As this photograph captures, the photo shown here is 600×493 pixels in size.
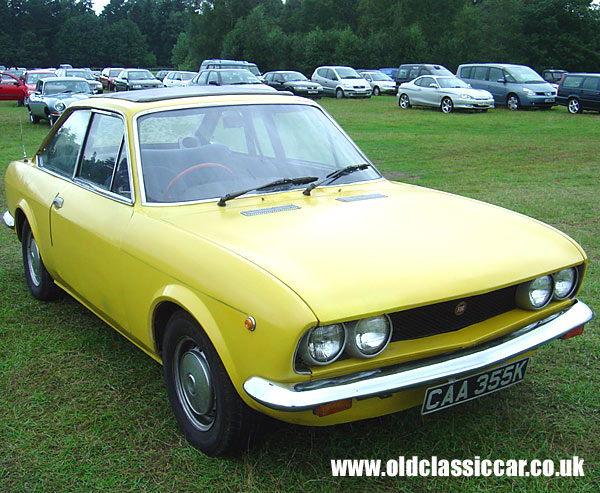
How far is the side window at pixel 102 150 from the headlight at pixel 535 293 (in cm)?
236

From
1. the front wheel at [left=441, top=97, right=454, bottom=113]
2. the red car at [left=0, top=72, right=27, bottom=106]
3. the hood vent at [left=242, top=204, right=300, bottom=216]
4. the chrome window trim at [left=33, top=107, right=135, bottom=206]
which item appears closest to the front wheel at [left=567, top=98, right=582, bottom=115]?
the front wheel at [left=441, top=97, right=454, bottom=113]

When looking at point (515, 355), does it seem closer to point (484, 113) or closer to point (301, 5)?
point (484, 113)

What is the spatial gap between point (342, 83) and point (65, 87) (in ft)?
48.7

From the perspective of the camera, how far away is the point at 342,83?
100 ft

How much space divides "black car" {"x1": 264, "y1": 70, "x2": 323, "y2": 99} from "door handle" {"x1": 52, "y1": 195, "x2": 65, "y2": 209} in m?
25.0

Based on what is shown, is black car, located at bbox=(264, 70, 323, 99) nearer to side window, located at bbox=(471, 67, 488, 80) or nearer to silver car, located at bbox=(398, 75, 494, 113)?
silver car, located at bbox=(398, 75, 494, 113)

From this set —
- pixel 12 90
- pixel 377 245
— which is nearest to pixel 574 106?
pixel 12 90

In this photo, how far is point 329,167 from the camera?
402 cm

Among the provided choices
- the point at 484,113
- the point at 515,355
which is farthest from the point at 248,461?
the point at 484,113

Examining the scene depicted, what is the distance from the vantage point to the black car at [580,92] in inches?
891

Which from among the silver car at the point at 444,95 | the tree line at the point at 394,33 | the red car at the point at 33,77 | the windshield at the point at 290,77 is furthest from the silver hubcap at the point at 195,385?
the tree line at the point at 394,33

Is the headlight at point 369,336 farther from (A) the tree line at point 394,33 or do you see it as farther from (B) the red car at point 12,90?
(A) the tree line at point 394,33

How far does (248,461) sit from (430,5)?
2439 inches

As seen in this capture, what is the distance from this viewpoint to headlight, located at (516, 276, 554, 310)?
2959 mm
